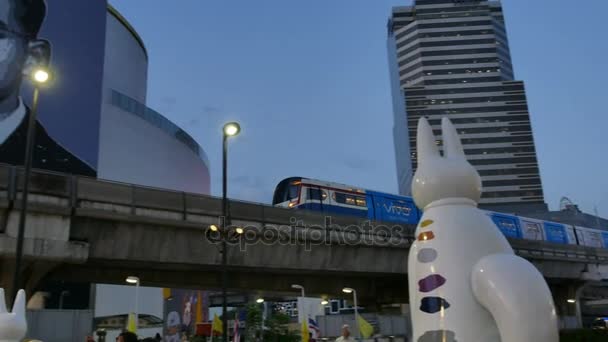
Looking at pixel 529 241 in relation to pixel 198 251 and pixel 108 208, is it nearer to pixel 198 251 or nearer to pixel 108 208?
pixel 198 251

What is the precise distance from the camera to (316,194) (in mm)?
28328

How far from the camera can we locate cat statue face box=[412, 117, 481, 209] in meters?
5.79

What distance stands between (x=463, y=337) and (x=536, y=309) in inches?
30.3

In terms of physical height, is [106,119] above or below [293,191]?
above

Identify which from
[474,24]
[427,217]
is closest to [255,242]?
[427,217]

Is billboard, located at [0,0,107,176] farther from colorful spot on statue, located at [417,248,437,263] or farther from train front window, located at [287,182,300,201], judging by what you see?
colorful spot on statue, located at [417,248,437,263]

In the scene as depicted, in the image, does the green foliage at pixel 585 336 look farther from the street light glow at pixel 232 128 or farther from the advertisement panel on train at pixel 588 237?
the advertisement panel on train at pixel 588 237

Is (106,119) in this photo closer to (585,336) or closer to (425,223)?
(585,336)

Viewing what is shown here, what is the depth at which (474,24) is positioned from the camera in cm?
14750

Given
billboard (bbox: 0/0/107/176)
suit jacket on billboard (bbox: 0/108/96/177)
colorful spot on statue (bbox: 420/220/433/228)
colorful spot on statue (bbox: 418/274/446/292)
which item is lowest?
colorful spot on statue (bbox: 418/274/446/292)

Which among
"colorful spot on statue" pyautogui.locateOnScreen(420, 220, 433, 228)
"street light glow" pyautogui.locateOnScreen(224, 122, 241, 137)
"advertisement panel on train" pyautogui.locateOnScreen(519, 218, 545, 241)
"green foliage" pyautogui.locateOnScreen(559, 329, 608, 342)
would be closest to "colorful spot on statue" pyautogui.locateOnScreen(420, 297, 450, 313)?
"colorful spot on statue" pyautogui.locateOnScreen(420, 220, 433, 228)

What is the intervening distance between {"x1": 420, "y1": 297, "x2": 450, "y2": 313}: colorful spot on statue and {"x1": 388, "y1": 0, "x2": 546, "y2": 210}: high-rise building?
385 feet

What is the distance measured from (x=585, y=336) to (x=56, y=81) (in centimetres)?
3935

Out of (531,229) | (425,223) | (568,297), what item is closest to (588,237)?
(568,297)
